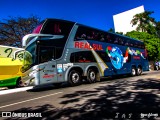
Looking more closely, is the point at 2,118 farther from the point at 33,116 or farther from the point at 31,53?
the point at 31,53

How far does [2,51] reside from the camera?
14.3 meters

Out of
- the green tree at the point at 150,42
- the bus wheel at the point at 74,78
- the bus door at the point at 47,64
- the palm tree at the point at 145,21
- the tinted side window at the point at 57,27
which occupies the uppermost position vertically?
the palm tree at the point at 145,21

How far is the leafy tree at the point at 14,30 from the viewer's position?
34.1 m

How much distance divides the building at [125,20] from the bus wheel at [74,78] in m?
37.6

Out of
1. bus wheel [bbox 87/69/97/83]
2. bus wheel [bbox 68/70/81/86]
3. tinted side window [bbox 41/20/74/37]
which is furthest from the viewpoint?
bus wheel [bbox 87/69/97/83]

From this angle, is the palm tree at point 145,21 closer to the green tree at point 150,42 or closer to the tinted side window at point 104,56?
the green tree at point 150,42

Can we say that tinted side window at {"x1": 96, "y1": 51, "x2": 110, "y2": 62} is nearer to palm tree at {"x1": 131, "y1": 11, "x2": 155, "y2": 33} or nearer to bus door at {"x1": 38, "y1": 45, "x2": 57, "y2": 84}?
bus door at {"x1": 38, "y1": 45, "x2": 57, "y2": 84}

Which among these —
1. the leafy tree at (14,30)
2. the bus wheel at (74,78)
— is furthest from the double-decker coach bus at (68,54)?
the leafy tree at (14,30)

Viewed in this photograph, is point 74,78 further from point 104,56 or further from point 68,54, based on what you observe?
point 104,56

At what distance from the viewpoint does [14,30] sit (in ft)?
115

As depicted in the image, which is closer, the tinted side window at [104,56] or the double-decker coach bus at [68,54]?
the double-decker coach bus at [68,54]

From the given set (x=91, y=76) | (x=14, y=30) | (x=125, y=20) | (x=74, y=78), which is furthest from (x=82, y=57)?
(x=125, y=20)

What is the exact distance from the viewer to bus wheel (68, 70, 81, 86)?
1235cm

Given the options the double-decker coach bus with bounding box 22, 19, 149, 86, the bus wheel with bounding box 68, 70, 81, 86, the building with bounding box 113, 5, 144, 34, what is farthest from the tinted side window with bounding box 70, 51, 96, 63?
the building with bounding box 113, 5, 144, 34
